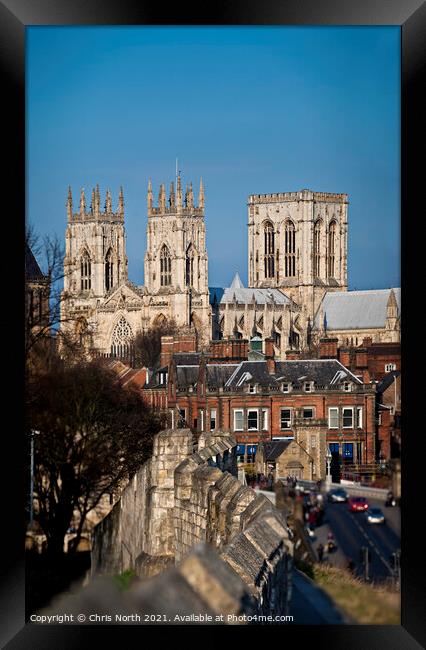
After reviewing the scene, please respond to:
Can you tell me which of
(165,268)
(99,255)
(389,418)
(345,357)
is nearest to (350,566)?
(389,418)

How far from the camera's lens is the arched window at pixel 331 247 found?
93.4 m

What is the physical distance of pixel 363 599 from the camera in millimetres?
9414

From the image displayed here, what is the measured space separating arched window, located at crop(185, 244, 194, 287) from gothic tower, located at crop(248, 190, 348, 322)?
521cm

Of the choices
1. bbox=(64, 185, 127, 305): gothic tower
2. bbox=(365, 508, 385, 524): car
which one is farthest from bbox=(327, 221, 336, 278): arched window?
bbox=(365, 508, 385, 524): car

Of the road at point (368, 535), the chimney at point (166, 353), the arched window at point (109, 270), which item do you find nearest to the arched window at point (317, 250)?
the arched window at point (109, 270)

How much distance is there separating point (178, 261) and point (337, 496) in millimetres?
78263

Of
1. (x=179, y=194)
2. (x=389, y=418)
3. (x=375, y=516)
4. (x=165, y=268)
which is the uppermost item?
(x=179, y=194)

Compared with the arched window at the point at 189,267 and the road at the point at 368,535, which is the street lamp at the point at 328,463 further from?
the arched window at the point at 189,267

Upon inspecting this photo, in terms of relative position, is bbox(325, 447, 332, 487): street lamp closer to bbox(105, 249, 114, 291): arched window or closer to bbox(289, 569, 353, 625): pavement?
bbox(289, 569, 353, 625): pavement

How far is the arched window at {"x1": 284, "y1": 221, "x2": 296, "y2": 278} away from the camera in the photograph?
100 metres

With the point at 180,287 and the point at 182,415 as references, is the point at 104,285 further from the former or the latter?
the point at 182,415

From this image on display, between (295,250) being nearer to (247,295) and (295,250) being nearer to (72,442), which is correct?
Result: (247,295)

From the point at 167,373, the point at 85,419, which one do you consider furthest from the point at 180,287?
the point at 85,419
